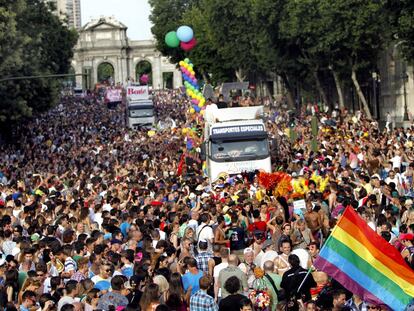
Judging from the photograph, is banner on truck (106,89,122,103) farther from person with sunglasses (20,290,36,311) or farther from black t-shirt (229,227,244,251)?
person with sunglasses (20,290,36,311)

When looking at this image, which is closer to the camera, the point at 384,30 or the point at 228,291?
the point at 228,291

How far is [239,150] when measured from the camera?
33500 mm

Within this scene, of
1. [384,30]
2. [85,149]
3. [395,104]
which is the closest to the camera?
[85,149]

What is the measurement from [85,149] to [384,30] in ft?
47.4

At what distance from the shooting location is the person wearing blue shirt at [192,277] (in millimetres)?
14391

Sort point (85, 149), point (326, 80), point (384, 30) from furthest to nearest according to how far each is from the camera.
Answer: point (326, 80) < point (384, 30) < point (85, 149)

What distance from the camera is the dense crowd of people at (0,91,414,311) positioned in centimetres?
1346

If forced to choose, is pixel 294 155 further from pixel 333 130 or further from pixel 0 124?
pixel 0 124

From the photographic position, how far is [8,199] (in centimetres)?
2517

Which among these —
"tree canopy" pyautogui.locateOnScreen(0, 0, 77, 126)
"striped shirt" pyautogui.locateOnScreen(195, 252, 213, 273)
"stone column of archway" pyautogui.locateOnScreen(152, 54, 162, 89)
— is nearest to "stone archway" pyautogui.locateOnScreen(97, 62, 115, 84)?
"stone column of archway" pyautogui.locateOnScreen(152, 54, 162, 89)

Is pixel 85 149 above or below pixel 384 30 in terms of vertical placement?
below

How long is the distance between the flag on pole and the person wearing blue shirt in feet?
7.26

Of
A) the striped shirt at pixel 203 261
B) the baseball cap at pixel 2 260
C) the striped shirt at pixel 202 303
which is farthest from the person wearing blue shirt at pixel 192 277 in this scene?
the baseball cap at pixel 2 260

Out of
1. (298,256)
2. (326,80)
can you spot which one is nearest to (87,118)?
(326,80)
